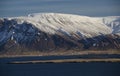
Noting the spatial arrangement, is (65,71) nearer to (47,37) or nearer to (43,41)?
(43,41)

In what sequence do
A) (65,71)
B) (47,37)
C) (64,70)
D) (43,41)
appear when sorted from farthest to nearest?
(47,37) → (43,41) → (64,70) → (65,71)

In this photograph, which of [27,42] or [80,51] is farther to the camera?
[27,42]

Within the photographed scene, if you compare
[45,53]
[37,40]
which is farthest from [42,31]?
[45,53]

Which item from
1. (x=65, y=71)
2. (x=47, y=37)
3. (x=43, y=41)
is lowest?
(x=43, y=41)

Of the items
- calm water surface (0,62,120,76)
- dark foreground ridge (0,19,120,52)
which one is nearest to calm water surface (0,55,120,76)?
calm water surface (0,62,120,76)

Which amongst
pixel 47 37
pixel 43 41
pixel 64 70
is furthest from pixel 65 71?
pixel 47 37

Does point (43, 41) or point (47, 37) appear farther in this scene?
point (47, 37)

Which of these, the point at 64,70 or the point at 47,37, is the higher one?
the point at 64,70

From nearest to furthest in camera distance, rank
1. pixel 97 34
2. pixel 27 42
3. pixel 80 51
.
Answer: pixel 80 51 → pixel 27 42 → pixel 97 34

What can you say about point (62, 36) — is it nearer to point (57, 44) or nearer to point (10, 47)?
point (57, 44)

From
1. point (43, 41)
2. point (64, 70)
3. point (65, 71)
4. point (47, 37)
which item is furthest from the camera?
point (47, 37)

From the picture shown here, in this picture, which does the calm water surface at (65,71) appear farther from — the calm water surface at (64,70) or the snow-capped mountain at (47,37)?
the snow-capped mountain at (47,37)
